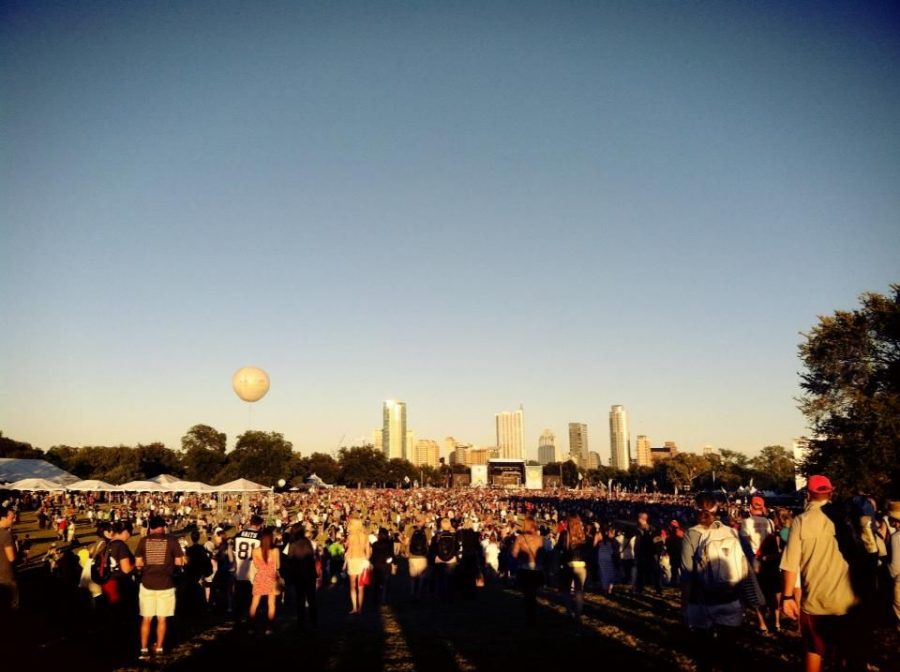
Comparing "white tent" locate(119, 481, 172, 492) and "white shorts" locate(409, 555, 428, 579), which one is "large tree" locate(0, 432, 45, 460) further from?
"white shorts" locate(409, 555, 428, 579)

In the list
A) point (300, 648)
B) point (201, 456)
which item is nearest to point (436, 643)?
point (300, 648)

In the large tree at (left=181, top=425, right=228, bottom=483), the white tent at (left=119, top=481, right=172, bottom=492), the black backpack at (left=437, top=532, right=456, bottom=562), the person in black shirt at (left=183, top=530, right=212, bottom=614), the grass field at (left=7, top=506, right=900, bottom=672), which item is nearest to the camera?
the grass field at (left=7, top=506, right=900, bottom=672)

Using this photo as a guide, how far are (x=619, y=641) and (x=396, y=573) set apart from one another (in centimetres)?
1382

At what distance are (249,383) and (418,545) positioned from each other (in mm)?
19882

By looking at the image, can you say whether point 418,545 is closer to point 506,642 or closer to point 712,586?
point 506,642

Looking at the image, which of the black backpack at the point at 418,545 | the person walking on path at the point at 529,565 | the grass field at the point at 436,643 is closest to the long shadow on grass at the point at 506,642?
the grass field at the point at 436,643

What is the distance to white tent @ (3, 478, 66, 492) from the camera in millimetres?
28264

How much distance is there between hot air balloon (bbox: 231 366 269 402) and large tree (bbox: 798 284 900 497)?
2823 cm

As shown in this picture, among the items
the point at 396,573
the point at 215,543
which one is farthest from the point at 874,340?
the point at 215,543

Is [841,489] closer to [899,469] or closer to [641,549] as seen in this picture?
[899,469]

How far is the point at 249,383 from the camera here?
3088 centimetres

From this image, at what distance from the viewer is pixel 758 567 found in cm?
970

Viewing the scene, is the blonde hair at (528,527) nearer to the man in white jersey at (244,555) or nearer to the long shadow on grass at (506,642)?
the long shadow on grass at (506,642)

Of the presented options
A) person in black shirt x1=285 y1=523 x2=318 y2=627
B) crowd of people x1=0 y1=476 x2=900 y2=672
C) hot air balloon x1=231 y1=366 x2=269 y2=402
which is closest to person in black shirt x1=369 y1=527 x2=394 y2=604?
crowd of people x1=0 y1=476 x2=900 y2=672
